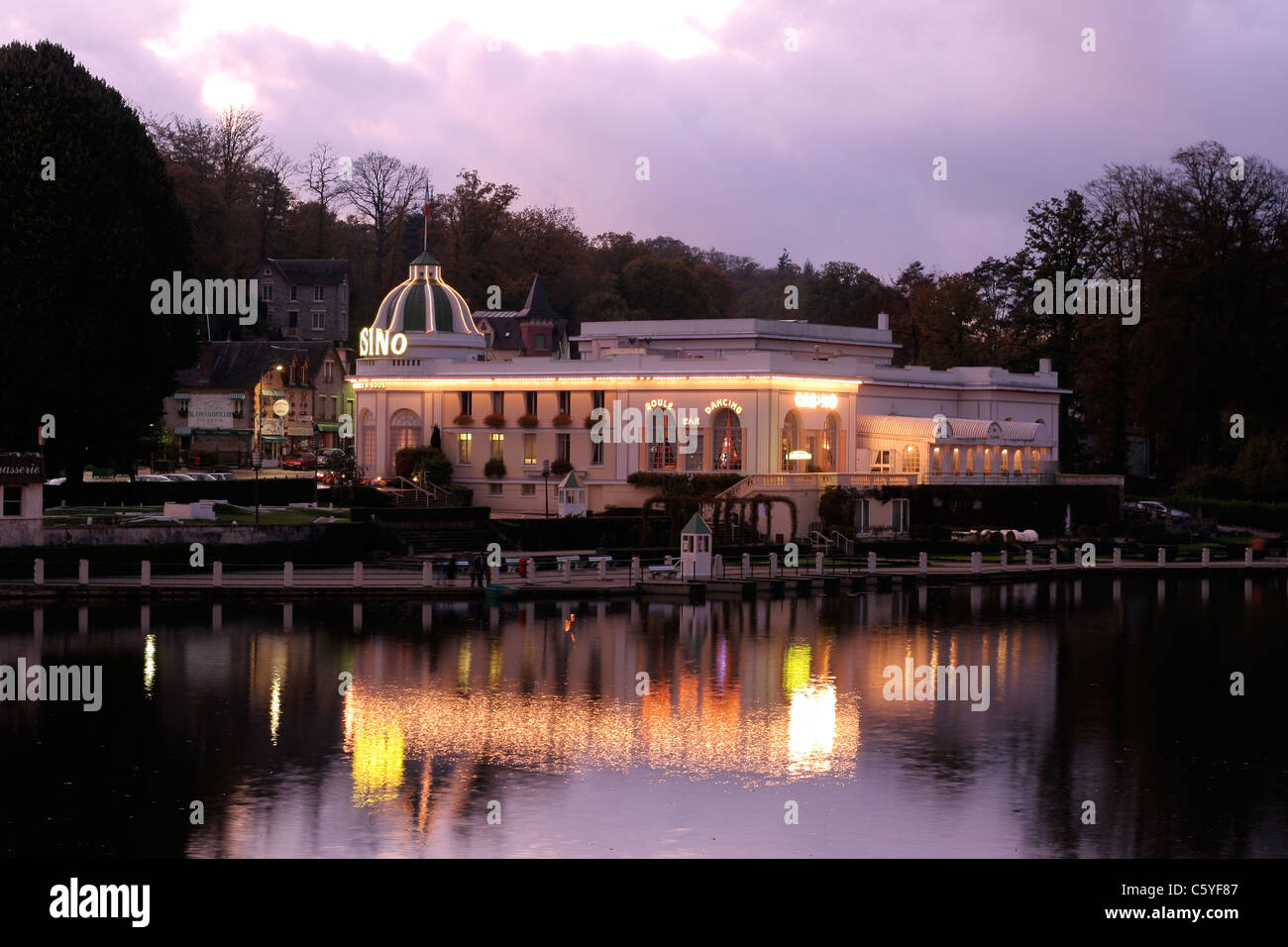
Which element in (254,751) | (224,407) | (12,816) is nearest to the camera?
(12,816)

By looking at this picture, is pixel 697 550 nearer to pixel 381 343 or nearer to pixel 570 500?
pixel 570 500

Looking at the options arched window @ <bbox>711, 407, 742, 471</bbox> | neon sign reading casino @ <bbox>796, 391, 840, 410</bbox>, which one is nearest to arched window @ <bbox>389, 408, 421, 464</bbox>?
arched window @ <bbox>711, 407, 742, 471</bbox>

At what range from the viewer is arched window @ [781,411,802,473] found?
82.2 m

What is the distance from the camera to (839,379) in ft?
280

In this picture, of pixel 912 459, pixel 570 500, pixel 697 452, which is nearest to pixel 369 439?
pixel 570 500

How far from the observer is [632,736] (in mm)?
37312

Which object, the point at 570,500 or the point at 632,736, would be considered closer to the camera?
the point at 632,736

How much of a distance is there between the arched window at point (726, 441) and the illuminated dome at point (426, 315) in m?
15.4

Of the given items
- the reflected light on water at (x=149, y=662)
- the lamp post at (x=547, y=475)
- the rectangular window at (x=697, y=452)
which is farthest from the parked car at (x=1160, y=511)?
the reflected light on water at (x=149, y=662)

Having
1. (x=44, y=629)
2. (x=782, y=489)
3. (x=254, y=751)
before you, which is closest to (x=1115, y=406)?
(x=782, y=489)

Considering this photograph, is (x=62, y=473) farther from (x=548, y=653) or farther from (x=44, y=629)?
(x=548, y=653)

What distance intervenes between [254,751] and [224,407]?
276ft

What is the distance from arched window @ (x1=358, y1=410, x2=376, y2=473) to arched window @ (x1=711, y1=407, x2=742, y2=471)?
58.8 feet

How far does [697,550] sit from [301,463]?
49.7 m
